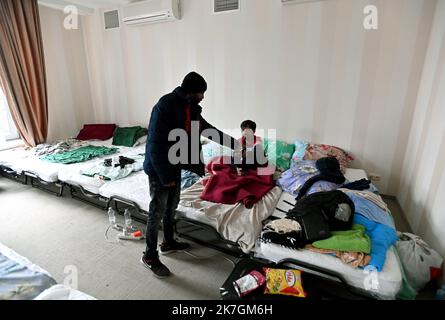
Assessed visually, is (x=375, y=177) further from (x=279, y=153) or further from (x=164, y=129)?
(x=164, y=129)

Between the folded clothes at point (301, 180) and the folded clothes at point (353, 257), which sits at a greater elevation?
the folded clothes at point (301, 180)

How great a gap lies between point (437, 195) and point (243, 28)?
254 centimetres

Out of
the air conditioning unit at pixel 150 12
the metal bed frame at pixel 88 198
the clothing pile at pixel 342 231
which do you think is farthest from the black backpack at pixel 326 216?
the air conditioning unit at pixel 150 12

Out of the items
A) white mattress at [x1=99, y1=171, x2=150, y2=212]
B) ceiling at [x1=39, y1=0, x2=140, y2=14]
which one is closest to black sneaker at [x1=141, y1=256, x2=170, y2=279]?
white mattress at [x1=99, y1=171, x2=150, y2=212]

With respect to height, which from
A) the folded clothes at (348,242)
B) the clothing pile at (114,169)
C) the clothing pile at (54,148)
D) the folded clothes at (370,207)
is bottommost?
the clothing pile at (114,169)

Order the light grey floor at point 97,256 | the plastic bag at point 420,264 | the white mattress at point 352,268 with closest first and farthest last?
the white mattress at point 352,268
the plastic bag at point 420,264
the light grey floor at point 97,256

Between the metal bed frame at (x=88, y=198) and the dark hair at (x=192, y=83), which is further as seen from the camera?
the metal bed frame at (x=88, y=198)

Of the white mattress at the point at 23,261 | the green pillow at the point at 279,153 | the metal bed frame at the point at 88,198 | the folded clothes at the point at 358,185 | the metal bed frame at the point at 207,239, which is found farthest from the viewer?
the green pillow at the point at 279,153

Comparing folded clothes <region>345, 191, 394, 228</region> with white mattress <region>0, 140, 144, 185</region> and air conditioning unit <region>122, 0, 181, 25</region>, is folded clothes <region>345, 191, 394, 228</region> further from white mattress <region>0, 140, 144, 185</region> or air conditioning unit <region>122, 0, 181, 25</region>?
air conditioning unit <region>122, 0, 181, 25</region>

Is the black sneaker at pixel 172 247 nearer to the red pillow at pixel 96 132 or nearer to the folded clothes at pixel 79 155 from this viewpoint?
the folded clothes at pixel 79 155

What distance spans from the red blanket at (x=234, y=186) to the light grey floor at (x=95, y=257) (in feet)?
1.52

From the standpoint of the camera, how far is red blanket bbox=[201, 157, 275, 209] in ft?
6.79

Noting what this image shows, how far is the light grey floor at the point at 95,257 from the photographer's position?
66.6 inches

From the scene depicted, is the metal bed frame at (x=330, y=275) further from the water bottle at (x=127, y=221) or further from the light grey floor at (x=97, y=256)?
the water bottle at (x=127, y=221)
